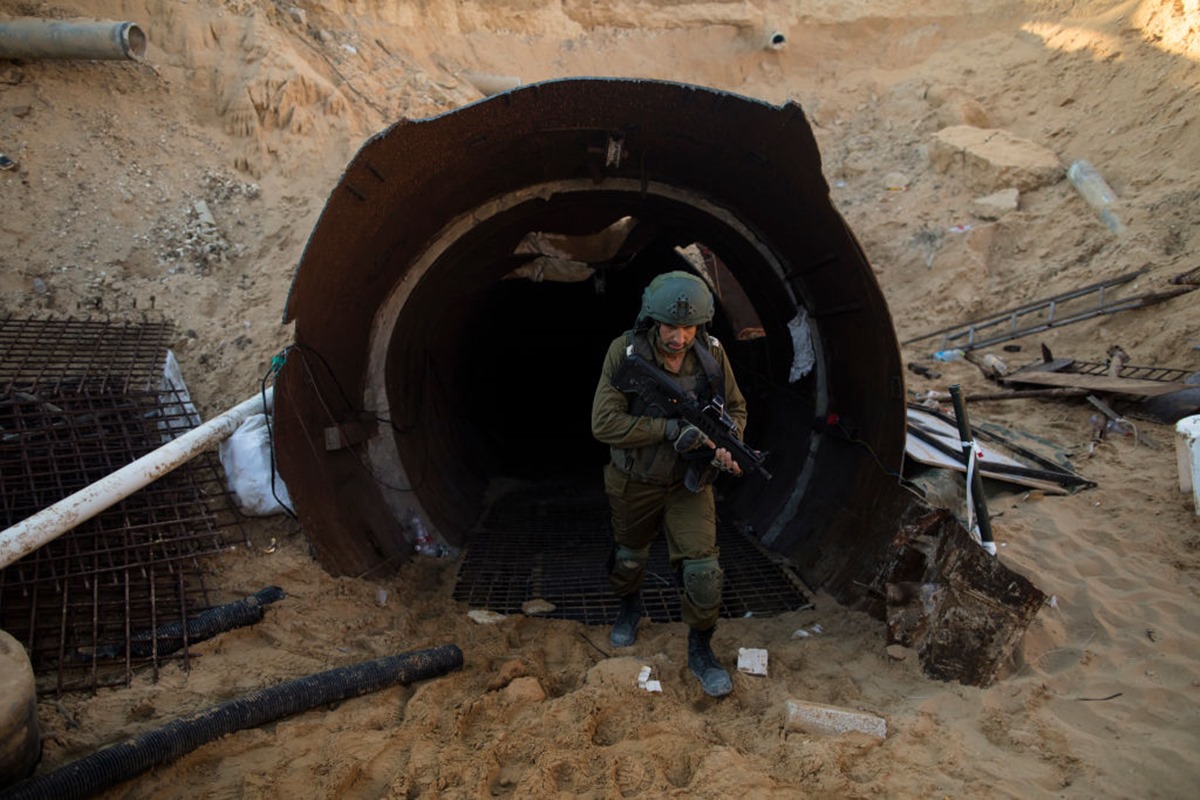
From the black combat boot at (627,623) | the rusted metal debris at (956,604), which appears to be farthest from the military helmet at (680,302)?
the black combat boot at (627,623)

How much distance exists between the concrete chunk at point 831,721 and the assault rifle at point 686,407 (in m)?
1.09

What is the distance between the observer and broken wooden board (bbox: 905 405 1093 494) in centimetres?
477

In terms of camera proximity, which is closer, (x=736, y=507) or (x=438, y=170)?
(x=438, y=170)

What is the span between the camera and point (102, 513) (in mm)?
3680

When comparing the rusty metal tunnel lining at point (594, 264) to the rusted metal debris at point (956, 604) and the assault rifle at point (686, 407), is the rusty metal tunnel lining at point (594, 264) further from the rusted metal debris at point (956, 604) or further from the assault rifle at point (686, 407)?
the assault rifle at point (686, 407)

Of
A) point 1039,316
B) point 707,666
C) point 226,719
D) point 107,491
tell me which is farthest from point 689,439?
point 1039,316

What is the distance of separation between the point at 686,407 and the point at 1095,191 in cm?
845

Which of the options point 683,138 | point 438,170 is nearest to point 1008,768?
point 683,138

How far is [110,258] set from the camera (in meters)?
6.12

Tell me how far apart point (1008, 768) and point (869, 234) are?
9.90m

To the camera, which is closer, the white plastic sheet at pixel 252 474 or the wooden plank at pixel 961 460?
the white plastic sheet at pixel 252 474

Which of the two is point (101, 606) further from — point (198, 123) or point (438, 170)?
point (198, 123)

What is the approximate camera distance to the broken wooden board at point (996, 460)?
15.6 ft

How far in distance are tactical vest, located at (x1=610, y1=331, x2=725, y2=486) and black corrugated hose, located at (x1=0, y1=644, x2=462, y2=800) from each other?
1.30 m
